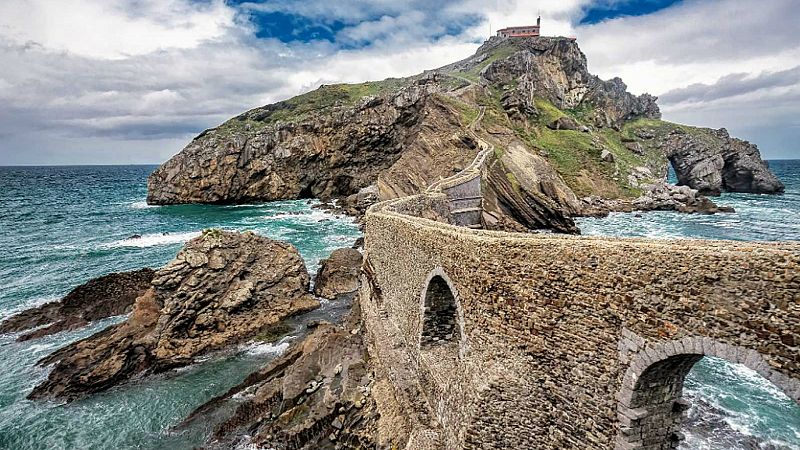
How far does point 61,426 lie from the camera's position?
17.7m

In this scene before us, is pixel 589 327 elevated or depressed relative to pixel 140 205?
elevated

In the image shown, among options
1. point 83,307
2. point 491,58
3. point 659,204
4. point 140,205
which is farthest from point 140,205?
point 659,204

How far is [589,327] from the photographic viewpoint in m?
9.06

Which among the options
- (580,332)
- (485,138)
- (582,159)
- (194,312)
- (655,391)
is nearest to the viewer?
(655,391)

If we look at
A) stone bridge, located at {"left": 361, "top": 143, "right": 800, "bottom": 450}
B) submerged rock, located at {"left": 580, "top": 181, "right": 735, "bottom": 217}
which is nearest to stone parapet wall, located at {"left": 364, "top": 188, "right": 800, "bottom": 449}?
stone bridge, located at {"left": 361, "top": 143, "right": 800, "bottom": 450}

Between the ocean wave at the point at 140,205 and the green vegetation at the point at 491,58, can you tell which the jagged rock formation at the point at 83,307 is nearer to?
the ocean wave at the point at 140,205

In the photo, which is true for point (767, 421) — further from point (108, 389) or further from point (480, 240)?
point (108, 389)

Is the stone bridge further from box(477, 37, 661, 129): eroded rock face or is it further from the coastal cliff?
box(477, 37, 661, 129): eroded rock face

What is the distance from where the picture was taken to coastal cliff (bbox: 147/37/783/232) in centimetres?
6209

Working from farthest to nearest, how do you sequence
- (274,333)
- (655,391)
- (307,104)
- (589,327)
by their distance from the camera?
(307,104)
(274,333)
(589,327)
(655,391)

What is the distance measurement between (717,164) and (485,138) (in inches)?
1925

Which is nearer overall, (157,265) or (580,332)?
(580,332)

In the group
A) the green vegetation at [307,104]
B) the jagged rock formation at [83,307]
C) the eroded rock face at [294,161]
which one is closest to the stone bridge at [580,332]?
the jagged rock formation at [83,307]

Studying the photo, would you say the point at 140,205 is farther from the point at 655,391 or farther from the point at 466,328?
the point at 655,391
